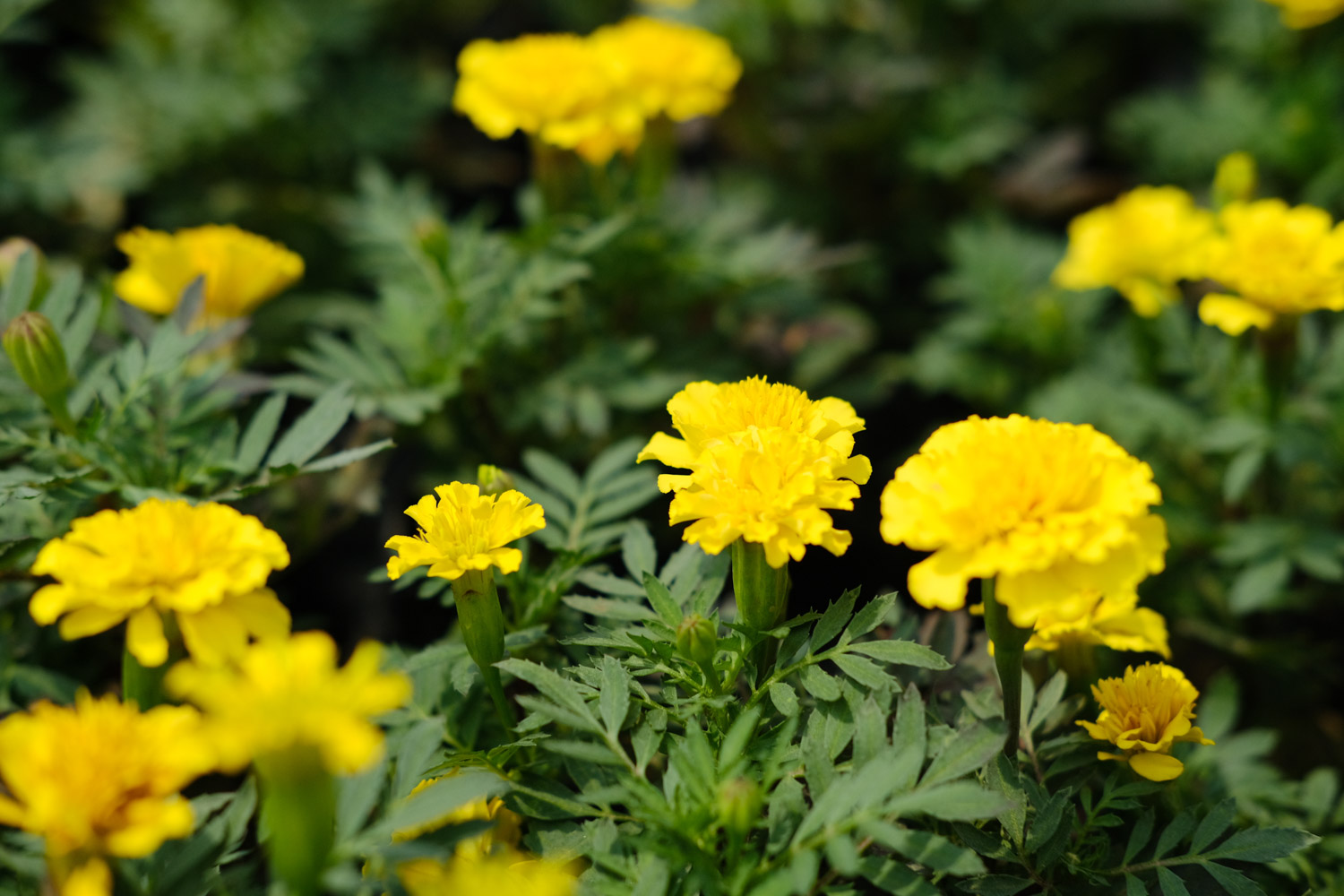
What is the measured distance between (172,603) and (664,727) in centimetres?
41

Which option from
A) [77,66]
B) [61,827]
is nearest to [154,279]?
[61,827]

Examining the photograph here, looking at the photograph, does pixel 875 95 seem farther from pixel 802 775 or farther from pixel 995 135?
pixel 802 775

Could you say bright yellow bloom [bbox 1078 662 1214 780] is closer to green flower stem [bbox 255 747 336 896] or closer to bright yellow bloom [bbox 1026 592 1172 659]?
bright yellow bloom [bbox 1026 592 1172 659]

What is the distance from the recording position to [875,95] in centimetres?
221

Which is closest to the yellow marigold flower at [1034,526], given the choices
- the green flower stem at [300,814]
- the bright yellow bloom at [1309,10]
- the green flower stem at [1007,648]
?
the green flower stem at [1007,648]

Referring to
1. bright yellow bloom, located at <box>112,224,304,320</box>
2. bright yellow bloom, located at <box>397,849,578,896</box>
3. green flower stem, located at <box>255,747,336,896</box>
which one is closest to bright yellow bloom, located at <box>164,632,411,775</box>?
green flower stem, located at <box>255,747,336,896</box>

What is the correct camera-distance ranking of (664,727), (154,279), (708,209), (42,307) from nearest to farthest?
(664,727), (42,307), (154,279), (708,209)

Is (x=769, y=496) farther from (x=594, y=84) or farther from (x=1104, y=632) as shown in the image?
(x=594, y=84)

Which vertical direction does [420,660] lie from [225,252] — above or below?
below

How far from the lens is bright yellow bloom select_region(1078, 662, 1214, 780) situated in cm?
89

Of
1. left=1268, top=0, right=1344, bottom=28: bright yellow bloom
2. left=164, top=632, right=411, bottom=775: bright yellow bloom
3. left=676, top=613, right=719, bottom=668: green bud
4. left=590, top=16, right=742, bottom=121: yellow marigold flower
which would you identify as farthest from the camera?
left=1268, top=0, right=1344, bottom=28: bright yellow bloom

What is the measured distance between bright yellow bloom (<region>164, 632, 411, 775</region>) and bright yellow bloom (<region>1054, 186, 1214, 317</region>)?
1.30m

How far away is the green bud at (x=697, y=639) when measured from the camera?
0.86m

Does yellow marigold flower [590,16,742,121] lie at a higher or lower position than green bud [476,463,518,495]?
higher
